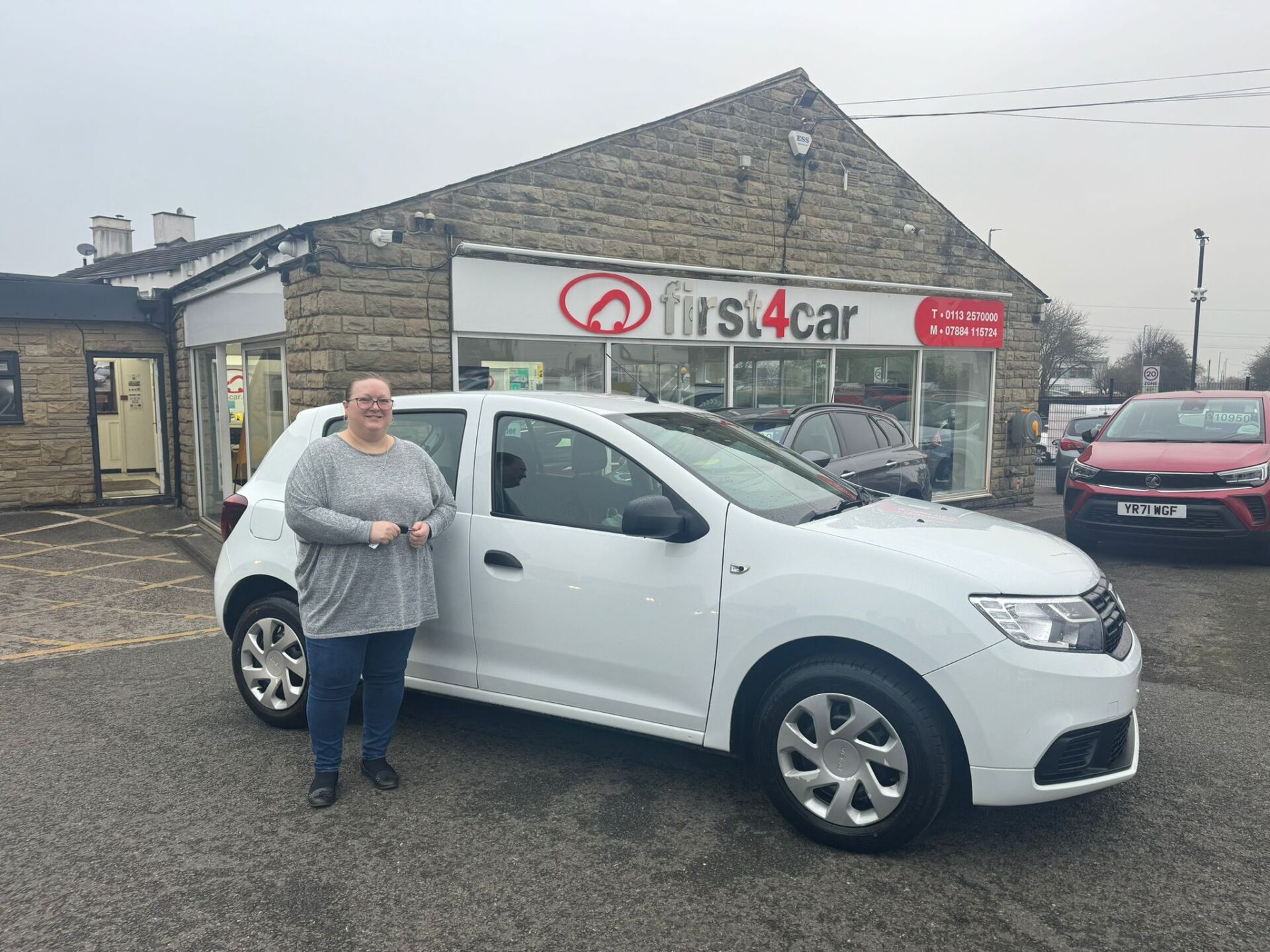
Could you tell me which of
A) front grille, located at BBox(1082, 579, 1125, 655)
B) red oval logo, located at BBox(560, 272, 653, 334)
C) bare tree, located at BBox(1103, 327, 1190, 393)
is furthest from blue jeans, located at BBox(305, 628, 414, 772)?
bare tree, located at BBox(1103, 327, 1190, 393)

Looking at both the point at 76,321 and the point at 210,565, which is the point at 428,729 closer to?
the point at 210,565

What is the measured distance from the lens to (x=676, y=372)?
33.3 ft

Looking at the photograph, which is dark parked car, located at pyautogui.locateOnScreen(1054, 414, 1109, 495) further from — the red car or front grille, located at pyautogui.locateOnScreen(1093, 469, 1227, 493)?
front grille, located at pyautogui.locateOnScreen(1093, 469, 1227, 493)

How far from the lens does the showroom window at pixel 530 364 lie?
8602 mm

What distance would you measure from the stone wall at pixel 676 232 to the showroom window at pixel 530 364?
0.99 ft

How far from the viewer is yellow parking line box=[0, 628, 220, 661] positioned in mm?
5961

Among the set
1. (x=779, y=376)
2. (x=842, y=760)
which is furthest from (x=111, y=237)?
(x=842, y=760)

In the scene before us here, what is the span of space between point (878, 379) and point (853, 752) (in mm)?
9795

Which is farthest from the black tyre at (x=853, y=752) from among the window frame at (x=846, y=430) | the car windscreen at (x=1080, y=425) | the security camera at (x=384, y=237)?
the car windscreen at (x=1080, y=425)

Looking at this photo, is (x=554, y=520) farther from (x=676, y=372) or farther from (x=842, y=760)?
(x=676, y=372)

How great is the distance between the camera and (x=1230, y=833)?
3357 mm

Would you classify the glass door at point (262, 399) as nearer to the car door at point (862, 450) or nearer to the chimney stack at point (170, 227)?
the car door at point (862, 450)

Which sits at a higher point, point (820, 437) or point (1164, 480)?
point (820, 437)

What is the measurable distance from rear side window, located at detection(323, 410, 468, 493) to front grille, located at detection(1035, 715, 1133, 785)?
8.40 feet
